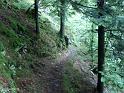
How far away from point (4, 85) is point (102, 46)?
725 cm

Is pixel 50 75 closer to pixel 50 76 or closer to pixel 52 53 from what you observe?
pixel 50 76

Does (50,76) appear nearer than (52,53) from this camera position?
Yes

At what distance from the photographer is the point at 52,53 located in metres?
19.4

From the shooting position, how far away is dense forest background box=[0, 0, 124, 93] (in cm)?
1334

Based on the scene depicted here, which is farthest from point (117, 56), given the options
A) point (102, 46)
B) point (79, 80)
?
point (79, 80)

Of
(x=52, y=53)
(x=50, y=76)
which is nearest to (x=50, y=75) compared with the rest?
(x=50, y=76)

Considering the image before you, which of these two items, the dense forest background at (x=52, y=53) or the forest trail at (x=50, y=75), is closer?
the dense forest background at (x=52, y=53)

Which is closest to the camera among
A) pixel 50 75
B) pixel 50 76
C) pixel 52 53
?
pixel 50 76

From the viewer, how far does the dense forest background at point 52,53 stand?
13.3 metres

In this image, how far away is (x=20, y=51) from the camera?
15727 millimetres

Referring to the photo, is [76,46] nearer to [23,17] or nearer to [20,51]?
[23,17]

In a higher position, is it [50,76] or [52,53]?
[52,53]

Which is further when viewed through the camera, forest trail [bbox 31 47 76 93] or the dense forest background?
forest trail [bbox 31 47 76 93]

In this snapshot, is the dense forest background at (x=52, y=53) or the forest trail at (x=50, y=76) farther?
the forest trail at (x=50, y=76)
